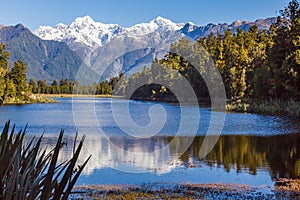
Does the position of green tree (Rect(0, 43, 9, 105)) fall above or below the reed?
above

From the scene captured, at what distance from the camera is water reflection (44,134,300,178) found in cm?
1338

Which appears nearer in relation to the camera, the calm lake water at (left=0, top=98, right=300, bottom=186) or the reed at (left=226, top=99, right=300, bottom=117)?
the calm lake water at (left=0, top=98, right=300, bottom=186)

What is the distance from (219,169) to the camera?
13.0 m

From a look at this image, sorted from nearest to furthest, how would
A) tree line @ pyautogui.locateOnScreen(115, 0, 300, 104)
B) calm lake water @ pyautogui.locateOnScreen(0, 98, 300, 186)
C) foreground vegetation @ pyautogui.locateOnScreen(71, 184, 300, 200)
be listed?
foreground vegetation @ pyautogui.locateOnScreen(71, 184, 300, 200) < calm lake water @ pyautogui.locateOnScreen(0, 98, 300, 186) < tree line @ pyautogui.locateOnScreen(115, 0, 300, 104)

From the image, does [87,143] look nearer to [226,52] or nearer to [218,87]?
[218,87]

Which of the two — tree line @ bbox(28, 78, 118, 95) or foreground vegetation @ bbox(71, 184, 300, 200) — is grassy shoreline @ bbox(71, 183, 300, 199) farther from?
tree line @ bbox(28, 78, 118, 95)

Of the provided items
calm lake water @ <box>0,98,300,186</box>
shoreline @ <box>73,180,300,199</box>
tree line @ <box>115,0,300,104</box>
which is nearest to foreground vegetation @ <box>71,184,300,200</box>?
shoreline @ <box>73,180,300,199</box>

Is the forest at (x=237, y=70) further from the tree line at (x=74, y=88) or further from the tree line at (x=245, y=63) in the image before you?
the tree line at (x=74, y=88)

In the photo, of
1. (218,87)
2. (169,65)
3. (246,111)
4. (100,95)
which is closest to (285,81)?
(246,111)

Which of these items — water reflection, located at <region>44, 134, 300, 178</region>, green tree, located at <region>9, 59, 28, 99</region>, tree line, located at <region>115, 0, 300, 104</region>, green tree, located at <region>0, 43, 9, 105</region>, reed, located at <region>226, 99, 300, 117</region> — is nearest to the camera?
water reflection, located at <region>44, 134, 300, 178</region>

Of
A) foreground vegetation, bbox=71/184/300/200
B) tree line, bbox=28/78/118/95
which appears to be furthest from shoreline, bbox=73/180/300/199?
tree line, bbox=28/78/118/95

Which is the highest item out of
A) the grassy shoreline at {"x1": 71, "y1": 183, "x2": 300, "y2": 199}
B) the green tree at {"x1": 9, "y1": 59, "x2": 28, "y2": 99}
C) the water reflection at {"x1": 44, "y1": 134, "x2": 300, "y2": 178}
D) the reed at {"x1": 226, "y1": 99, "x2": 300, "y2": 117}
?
the green tree at {"x1": 9, "y1": 59, "x2": 28, "y2": 99}

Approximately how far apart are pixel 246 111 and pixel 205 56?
2689cm

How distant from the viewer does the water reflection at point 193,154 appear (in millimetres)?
13375
